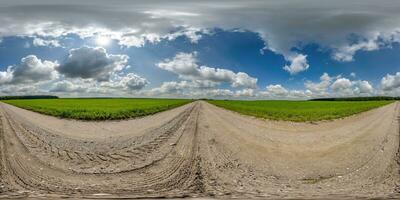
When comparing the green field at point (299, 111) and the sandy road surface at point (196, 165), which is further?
the green field at point (299, 111)

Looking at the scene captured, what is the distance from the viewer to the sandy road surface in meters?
9.82

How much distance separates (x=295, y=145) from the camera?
18.2 metres

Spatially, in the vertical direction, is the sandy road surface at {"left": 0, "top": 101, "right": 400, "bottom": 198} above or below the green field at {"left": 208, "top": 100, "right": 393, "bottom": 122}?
below

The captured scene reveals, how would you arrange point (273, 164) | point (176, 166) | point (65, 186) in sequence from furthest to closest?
point (273, 164) → point (176, 166) → point (65, 186)

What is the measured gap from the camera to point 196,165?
12531 millimetres

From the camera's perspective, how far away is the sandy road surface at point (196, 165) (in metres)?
9.82

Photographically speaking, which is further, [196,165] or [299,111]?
[299,111]

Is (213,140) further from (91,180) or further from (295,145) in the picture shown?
(91,180)

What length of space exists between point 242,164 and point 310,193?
381cm

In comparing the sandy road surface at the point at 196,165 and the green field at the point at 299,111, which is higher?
the green field at the point at 299,111

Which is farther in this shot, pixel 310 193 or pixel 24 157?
pixel 24 157

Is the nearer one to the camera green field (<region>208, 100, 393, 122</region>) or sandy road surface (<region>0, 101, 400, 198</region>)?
sandy road surface (<region>0, 101, 400, 198</region>)

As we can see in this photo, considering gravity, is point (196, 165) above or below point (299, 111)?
below

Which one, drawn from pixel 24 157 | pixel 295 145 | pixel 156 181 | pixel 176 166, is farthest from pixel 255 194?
pixel 295 145
